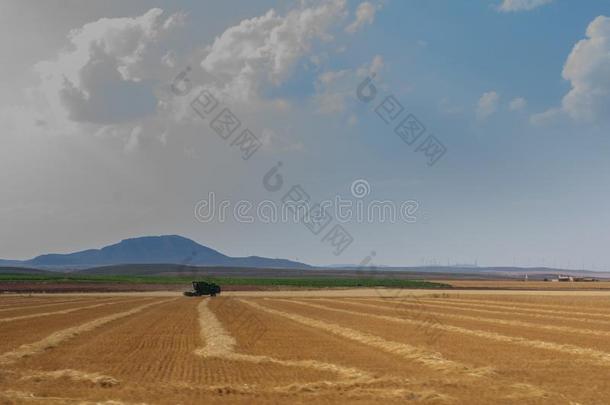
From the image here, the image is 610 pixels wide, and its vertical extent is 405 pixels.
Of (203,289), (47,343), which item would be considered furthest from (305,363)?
(203,289)

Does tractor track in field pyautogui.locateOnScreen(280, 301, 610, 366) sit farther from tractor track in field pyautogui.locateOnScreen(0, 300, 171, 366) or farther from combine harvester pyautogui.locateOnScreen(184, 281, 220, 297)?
combine harvester pyautogui.locateOnScreen(184, 281, 220, 297)

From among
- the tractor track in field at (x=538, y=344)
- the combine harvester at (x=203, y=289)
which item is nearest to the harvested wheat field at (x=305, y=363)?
the tractor track in field at (x=538, y=344)

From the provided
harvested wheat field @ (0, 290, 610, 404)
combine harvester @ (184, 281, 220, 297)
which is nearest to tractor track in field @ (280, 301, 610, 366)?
harvested wheat field @ (0, 290, 610, 404)

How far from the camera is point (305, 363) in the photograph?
20.2 meters

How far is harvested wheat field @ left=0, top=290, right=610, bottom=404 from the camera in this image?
600 inches

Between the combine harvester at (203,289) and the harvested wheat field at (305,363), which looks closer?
the harvested wheat field at (305,363)

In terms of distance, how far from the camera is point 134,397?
14.8 m

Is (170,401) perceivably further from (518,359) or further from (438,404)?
(518,359)

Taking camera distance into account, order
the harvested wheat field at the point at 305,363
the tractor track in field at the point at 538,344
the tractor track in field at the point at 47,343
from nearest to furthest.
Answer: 1. the harvested wheat field at the point at 305,363
2. the tractor track in field at the point at 538,344
3. the tractor track in field at the point at 47,343

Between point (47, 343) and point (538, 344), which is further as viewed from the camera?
point (47, 343)

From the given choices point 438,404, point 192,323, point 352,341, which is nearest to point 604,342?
point 352,341

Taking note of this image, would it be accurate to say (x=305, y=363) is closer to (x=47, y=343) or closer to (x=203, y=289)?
(x=47, y=343)

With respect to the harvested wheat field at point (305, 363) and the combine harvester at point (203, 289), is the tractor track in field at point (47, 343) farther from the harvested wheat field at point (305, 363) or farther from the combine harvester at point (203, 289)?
the combine harvester at point (203, 289)

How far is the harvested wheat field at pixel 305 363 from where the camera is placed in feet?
50.0
